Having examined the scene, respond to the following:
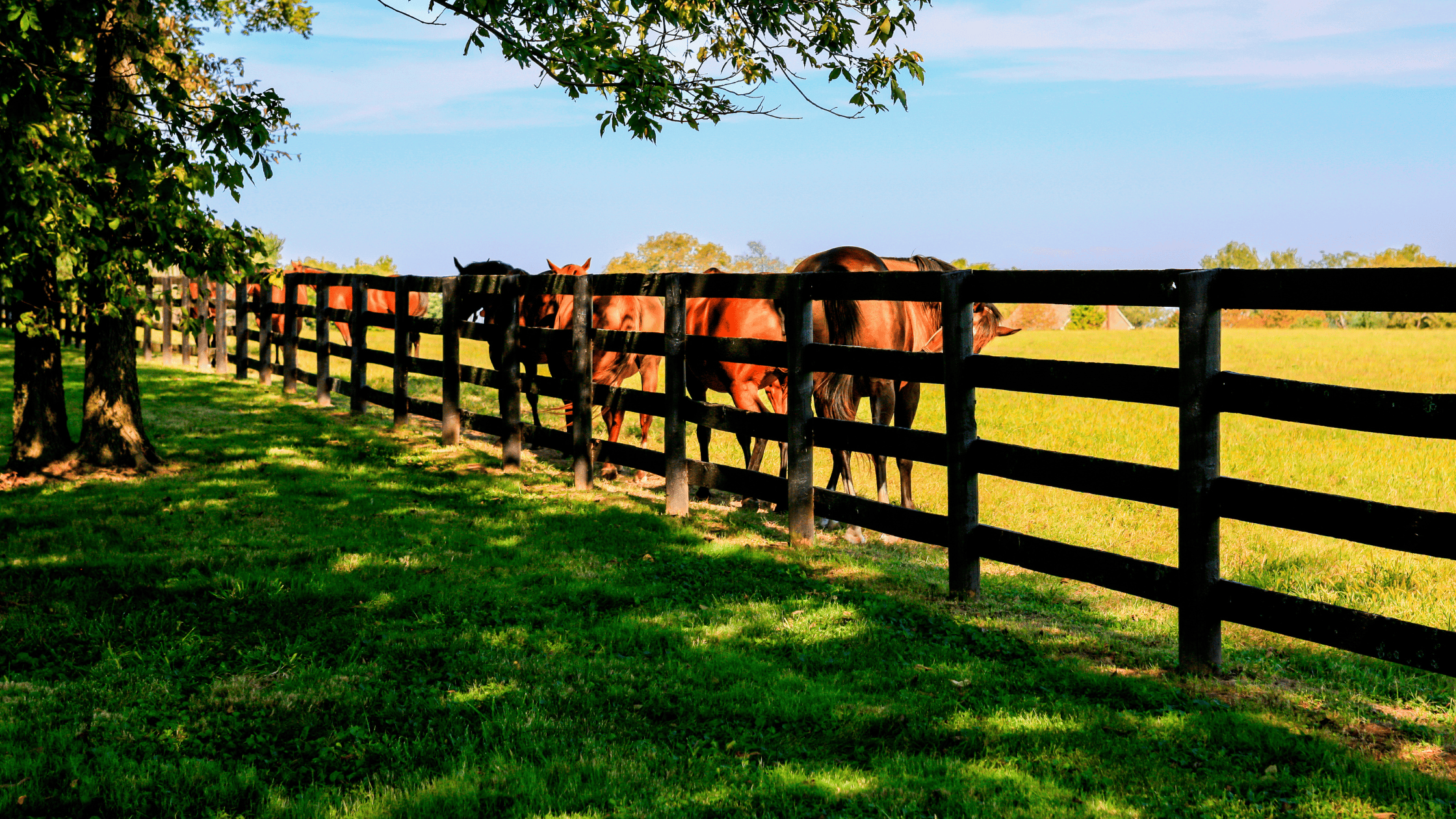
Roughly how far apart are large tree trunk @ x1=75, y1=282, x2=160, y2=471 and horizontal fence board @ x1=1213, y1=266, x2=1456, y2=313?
8809mm

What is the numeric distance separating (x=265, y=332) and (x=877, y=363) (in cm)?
1333

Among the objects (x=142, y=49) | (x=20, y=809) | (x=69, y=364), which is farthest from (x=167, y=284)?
(x=20, y=809)

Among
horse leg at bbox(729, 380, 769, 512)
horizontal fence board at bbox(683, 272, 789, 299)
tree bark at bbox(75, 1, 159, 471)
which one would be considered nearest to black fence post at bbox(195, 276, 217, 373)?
tree bark at bbox(75, 1, 159, 471)

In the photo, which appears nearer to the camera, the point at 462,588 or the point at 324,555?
the point at 462,588

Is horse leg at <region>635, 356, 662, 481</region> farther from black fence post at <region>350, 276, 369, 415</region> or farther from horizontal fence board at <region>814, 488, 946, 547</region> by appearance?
black fence post at <region>350, 276, 369, 415</region>

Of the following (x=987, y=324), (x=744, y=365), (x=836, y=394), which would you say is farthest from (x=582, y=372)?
(x=987, y=324)

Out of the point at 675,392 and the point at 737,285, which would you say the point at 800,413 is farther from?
the point at 675,392

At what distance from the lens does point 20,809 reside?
11.3 ft

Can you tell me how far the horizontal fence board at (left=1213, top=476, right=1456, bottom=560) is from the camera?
155 inches

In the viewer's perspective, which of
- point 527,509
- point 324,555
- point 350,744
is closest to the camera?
point 350,744

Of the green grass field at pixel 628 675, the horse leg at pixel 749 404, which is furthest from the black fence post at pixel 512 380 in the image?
the horse leg at pixel 749 404

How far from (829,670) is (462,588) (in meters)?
2.29

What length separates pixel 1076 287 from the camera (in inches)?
200

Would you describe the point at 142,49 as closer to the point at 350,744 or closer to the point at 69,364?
the point at 350,744
